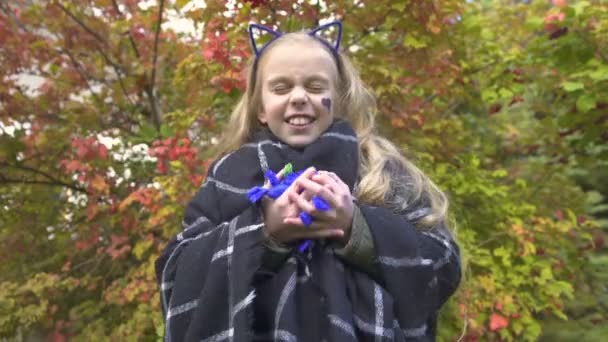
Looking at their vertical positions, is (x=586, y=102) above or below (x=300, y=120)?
below

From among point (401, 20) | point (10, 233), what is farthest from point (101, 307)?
point (401, 20)

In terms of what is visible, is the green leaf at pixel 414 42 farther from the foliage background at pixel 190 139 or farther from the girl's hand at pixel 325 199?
the girl's hand at pixel 325 199

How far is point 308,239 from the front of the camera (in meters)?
1.24

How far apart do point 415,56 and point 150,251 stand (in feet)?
6.03

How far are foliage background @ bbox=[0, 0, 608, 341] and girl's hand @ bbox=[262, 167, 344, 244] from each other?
1.16 metres

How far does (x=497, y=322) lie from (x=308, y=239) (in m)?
1.77

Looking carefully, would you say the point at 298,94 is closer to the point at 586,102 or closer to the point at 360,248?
the point at 360,248

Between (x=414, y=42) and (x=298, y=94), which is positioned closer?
(x=298, y=94)

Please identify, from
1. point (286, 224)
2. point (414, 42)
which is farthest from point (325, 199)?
point (414, 42)

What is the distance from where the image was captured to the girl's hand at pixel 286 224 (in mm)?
1170

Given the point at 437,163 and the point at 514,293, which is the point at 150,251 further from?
the point at 514,293

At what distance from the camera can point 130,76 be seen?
3215 mm

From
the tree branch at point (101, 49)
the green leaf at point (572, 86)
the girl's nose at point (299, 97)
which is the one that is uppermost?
the tree branch at point (101, 49)

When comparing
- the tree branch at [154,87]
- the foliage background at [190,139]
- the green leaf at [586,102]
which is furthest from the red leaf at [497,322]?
the tree branch at [154,87]
